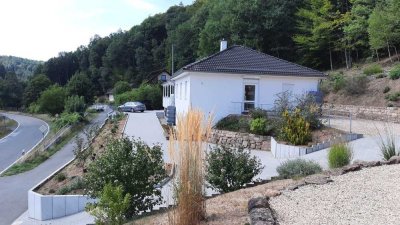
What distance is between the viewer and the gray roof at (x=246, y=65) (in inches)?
817

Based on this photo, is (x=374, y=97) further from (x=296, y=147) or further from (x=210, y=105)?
(x=296, y=147)

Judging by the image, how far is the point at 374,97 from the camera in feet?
82.4

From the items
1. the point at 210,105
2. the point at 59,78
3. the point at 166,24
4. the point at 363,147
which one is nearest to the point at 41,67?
the point at 59,78

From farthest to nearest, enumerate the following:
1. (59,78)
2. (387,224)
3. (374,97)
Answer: (59,78) → (374,97) → (387,224)

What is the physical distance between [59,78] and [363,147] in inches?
4284

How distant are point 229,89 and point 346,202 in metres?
15.1

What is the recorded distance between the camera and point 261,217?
17.0 ft

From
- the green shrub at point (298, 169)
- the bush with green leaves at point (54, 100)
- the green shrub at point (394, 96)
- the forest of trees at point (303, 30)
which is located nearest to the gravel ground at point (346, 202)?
the green shrub at point (298, 169)

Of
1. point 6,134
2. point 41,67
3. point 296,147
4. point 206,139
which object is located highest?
point 41,67

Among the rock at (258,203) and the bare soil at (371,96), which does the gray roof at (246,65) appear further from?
the rock at (258,203)

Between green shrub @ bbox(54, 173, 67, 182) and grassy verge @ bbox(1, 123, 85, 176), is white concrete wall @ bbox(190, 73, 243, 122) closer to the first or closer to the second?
green shrub @ bbox(54, 173, 67, 182)

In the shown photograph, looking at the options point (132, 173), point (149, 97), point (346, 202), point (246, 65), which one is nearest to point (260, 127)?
point (246, 65)

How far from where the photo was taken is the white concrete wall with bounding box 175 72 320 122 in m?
20.6

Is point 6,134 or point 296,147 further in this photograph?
point 6,134
